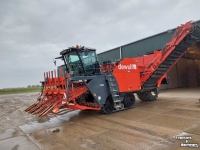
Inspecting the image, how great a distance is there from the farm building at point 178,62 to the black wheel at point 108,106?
25.3 ft

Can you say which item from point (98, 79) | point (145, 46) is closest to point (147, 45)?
point (145, 46)

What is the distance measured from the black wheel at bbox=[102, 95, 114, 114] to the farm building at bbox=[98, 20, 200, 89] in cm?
772

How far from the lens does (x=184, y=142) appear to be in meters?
3.62

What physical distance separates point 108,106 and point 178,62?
1570 centimetres

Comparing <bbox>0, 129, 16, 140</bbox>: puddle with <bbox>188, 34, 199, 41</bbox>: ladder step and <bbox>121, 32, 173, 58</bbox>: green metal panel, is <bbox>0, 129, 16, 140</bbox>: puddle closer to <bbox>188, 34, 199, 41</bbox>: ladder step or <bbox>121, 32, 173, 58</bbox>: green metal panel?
<bbox>188, 34, 199, 41</bbox>: ladder step

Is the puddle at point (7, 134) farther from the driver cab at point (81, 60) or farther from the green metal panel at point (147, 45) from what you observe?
the green metal panel at point (147, 45)

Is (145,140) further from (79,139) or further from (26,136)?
(26,136)

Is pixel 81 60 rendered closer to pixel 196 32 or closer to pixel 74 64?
pixel 74 64

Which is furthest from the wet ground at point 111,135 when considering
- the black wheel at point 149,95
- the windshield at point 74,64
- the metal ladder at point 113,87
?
the black wheel at point 149,95

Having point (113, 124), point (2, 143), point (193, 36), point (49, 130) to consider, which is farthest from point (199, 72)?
point (2, 143)

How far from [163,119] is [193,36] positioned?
195 inches

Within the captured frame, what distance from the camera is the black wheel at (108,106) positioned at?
6.97 meters

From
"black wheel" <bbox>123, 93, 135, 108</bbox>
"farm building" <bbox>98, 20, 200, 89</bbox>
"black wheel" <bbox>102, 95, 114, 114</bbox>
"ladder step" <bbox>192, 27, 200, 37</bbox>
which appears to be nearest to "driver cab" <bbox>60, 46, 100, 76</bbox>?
"black wheel" <bbox>102, 95, 114, 114</bbox>

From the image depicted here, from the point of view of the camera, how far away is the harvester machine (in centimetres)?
616
